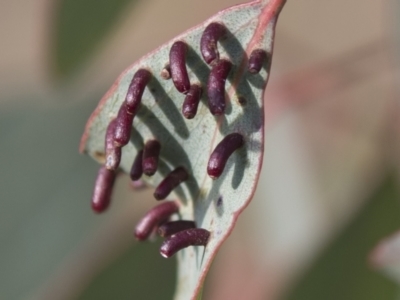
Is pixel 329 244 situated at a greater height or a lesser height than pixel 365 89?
lesser

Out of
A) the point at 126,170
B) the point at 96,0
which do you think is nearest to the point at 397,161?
the point at 96,0

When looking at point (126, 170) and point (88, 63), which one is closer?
point (126, 170)

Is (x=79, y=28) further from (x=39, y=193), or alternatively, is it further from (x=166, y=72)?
(x=166, y=72)

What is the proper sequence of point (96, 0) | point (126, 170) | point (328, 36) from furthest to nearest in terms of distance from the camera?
point (328, 36)
point (96, 0)
point (126, 170)

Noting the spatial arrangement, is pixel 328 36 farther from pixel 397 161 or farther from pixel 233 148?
pixel 233 148

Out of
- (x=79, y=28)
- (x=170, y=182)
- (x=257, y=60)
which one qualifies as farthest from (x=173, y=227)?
(x=79, y=28)

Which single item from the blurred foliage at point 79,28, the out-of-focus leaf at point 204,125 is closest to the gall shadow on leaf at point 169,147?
the out-of-focus leaf at point 204,125
